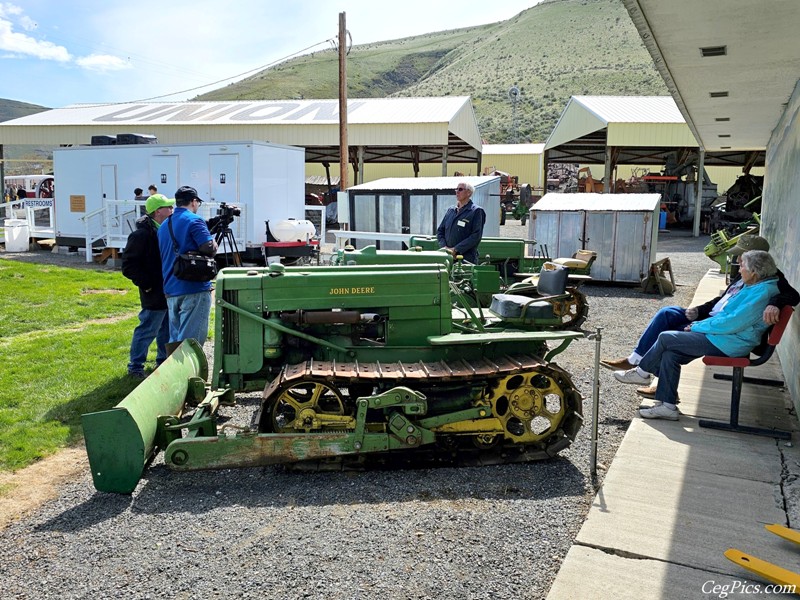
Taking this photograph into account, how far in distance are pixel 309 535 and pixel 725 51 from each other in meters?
5.17

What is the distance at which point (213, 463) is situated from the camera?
4.38m

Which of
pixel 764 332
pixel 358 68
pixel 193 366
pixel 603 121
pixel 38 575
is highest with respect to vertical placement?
pixel 358 68

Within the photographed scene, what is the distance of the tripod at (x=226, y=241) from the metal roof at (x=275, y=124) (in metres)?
11.8

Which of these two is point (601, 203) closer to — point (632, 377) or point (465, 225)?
point (465, 225)

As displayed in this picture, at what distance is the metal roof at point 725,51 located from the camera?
463cm

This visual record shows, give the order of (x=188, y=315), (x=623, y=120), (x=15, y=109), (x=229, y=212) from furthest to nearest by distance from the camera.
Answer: (x=15, y=109), (x=623, y=120), (x=229, y=212), (x=188, y=315)

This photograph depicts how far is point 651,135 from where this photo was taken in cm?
2680

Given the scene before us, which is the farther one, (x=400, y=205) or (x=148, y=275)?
(x=400, y=205)

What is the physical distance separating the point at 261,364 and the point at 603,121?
2534cm

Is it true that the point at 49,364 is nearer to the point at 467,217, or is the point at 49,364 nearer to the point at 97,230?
the point at 467,217

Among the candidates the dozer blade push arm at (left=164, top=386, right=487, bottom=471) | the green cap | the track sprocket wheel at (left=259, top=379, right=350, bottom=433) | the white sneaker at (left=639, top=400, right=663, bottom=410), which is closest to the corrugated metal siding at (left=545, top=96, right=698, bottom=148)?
the white sneaker at (left=639, top=400, right=663, bottom=410)

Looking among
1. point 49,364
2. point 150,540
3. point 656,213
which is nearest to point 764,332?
point 150,540

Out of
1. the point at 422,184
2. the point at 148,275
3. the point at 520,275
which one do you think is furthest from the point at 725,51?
the point at 422,184

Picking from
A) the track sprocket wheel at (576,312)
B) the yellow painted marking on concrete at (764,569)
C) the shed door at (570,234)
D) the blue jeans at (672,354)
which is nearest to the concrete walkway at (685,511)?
the yellow painted marking on concrete at (764,569)
